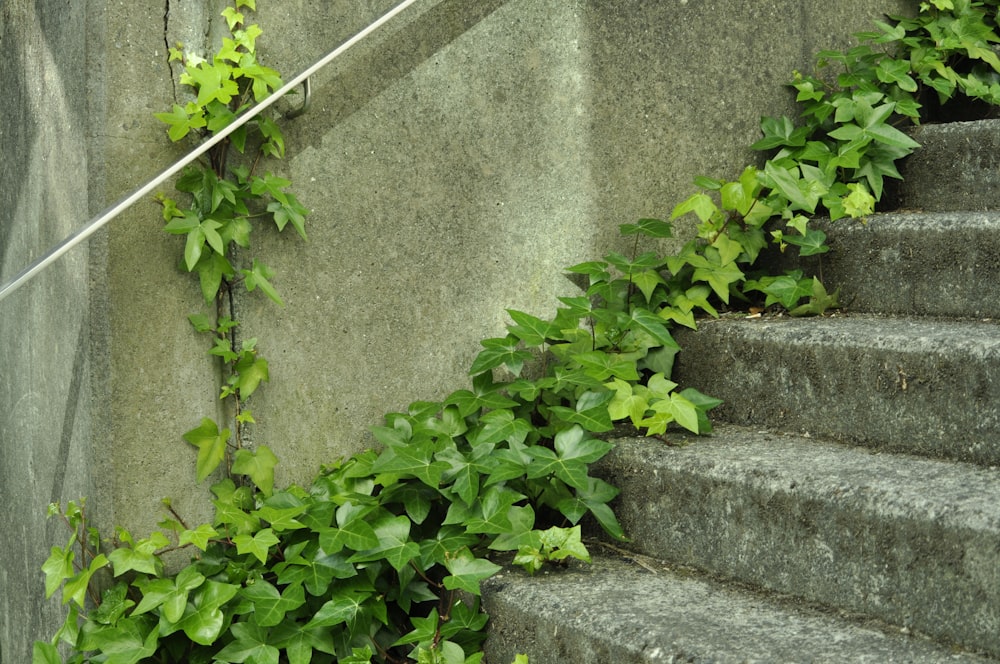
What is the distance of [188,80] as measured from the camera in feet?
6.03

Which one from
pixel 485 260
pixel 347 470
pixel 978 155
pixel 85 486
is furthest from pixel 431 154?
pixel 978 155

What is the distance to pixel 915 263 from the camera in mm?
2078

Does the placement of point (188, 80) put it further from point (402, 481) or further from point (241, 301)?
point (402, 481)

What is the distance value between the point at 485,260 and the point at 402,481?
1.86 ft

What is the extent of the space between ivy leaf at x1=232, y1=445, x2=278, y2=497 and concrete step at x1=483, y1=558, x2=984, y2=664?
0.52 metres

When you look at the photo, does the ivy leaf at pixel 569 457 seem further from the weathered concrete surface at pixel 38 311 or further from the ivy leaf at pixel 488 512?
the weathered concrete surface at pixel 38 311

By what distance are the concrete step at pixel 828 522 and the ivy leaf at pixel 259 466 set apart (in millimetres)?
670

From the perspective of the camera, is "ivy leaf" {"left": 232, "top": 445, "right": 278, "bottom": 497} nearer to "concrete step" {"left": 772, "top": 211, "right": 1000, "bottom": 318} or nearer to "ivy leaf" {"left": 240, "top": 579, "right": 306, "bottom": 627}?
"ivy leaf" {"left": 240, "top": 579, "right": 306, "bottom": 627}

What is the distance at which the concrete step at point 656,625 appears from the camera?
1408 millimetres

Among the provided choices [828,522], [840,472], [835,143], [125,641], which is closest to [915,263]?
[835,143]

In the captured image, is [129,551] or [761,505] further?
[129,551]

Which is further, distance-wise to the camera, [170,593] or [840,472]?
[170,593]

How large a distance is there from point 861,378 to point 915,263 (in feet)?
1.30

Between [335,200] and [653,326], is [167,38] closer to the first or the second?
[335,200]
